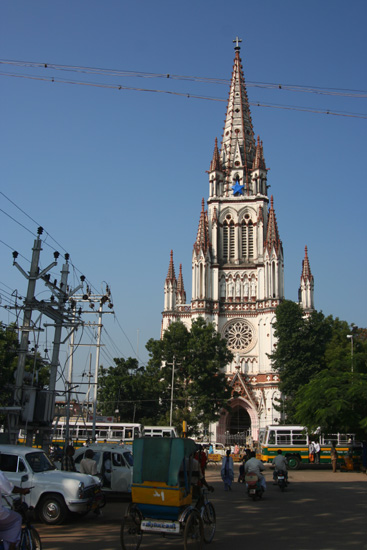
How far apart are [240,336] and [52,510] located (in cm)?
4714

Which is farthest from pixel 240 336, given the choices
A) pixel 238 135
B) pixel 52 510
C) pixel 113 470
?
pixel 52 510

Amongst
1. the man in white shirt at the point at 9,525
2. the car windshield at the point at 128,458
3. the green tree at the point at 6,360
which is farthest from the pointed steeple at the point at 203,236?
the man in white shirt at the point at 9,525

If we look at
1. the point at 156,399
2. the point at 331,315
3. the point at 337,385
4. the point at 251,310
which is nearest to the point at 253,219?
the point at 251,310

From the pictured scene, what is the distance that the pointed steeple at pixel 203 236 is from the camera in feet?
195

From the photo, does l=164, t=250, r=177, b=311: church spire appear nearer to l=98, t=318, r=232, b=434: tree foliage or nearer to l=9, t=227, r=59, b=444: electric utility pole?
l=98, t=318, r=232, b=434: tree foliage

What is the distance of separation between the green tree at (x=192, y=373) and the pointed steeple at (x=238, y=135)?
79.4ft

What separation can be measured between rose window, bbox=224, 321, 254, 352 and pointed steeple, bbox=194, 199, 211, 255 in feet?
27.8

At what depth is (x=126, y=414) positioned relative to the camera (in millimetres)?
49781

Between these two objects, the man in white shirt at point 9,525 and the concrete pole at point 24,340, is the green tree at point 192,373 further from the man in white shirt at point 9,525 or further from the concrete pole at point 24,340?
the man in white shirt at point 9,525

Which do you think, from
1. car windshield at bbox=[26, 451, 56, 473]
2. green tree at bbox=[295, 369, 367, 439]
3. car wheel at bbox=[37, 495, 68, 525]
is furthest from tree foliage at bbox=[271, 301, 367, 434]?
car wheel at bbox=[37, 495, 68, 525]

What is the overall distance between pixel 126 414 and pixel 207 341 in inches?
402

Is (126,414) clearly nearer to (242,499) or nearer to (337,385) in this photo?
(337,385)

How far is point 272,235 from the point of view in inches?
2320

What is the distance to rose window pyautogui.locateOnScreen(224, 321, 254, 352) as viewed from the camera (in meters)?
57.4
